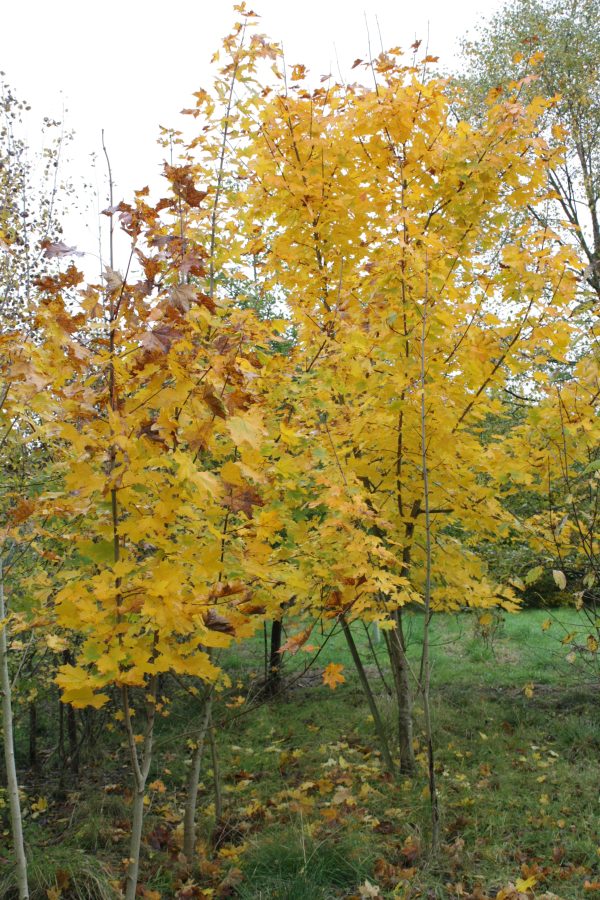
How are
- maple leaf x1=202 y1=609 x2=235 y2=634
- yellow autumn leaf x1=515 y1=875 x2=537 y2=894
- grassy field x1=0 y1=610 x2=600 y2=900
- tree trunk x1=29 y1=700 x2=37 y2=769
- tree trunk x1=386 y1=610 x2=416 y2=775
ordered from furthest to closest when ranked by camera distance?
tree trunk x1=29 y1=700 x2=37 y2=769 → tree trunk x1=386 y1=610 x2=416 y2=775 → grassy field x1=0 y1=610 x2=600 y2=900 → yellow autumn leaf x1=515 y1=875 x2=537 y2=894 → maple leaf x1=202 y1=609 x2=235 y2=634

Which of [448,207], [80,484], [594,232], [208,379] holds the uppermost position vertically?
[594,232]

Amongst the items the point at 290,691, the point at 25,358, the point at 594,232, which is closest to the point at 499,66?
the point at 594,232

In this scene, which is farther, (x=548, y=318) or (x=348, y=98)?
(x=348, y=98)

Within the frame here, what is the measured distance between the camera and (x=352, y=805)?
4.34 metres

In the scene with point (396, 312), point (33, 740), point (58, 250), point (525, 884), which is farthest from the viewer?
point (33, 740)

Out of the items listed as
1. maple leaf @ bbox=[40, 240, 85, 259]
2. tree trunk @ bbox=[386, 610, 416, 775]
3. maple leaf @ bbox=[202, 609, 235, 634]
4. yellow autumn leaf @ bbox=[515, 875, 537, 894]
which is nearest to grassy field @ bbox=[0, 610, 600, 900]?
yellow autumn leaf @ bbox=[515, 875, 537, 894]

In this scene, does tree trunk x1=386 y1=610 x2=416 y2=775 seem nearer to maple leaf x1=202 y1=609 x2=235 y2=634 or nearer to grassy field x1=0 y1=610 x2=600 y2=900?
grassy field x1=0 y1=610 x2=600 y2=900

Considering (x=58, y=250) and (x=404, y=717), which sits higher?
(x=58, y=250)

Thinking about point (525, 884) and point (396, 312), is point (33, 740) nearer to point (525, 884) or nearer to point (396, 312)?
point (525, 884)

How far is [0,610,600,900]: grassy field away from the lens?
11.1 feet

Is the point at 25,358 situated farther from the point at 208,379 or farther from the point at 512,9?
the point at 512,9

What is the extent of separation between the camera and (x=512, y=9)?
409 inches

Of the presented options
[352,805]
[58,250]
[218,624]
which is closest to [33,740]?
[352,805]

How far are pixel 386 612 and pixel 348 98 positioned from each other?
3.25m
